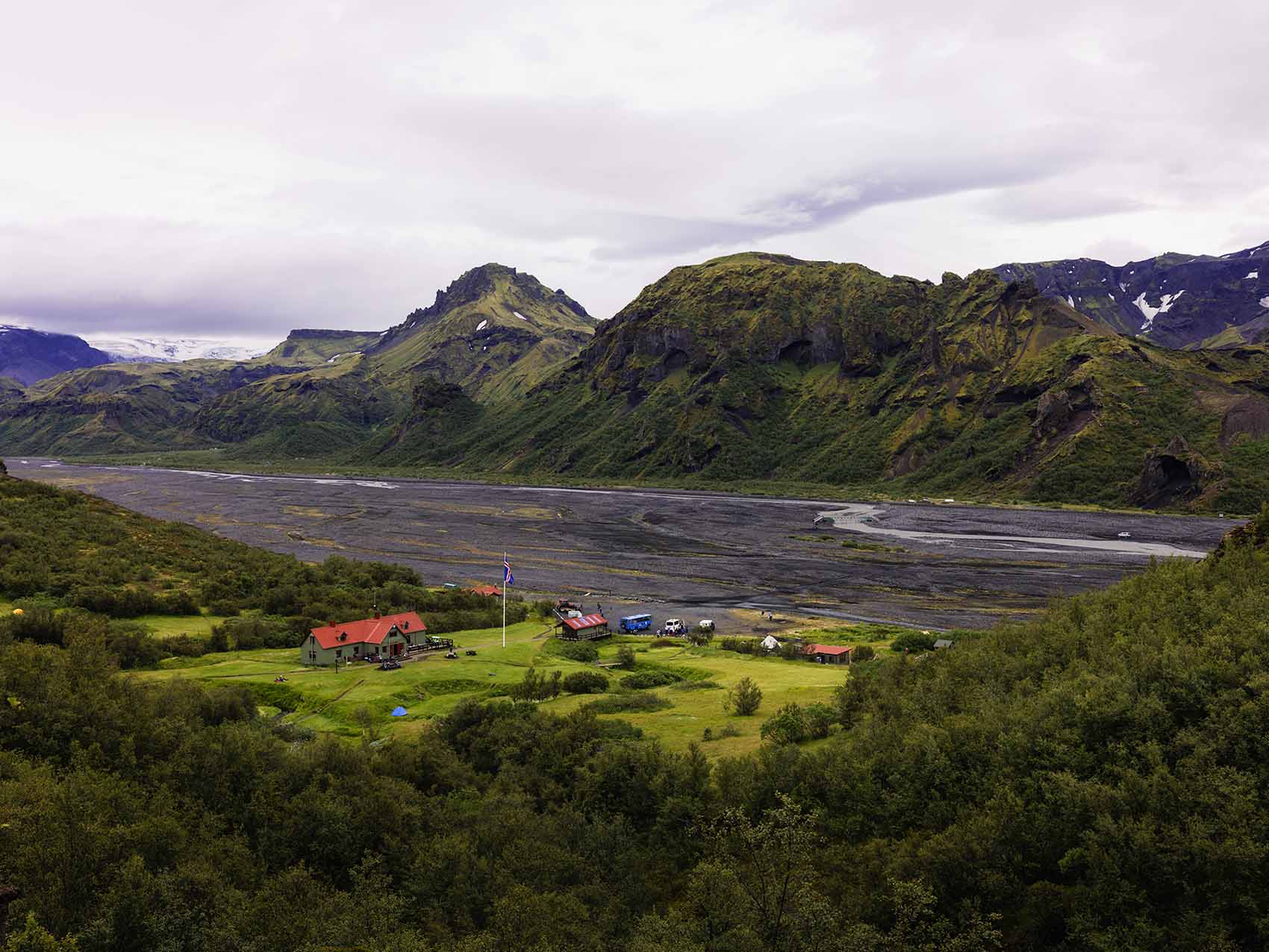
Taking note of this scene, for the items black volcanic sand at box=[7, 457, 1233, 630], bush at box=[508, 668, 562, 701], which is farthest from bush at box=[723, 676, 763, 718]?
black volcanic sand at box=[7, 457, 1233, 630]

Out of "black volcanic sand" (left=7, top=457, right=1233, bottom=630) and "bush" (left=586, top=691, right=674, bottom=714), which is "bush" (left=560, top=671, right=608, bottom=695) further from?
"black volcanic sand" (left=7, top=457, right=1233, bottom=630)

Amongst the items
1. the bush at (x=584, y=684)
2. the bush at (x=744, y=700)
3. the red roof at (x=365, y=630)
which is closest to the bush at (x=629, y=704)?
the bush at (x=584, y=684)

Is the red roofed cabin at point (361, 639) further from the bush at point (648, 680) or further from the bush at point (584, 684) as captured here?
the bush at point (648, 680)

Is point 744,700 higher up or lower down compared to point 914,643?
higher up

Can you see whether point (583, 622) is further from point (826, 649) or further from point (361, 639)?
point (826, 649)

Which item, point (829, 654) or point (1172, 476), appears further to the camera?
point (1172, 476)

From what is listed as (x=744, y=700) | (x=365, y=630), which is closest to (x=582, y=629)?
(x=365, y=630)

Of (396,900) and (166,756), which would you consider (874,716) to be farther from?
(166,756)
